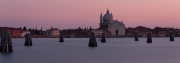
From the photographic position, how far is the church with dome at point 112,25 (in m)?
112

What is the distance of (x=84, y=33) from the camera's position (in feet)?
405

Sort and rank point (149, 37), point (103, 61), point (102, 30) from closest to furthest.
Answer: point (103, 61), point (149, 37), point (102, 30)

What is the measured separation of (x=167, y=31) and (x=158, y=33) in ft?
12.6

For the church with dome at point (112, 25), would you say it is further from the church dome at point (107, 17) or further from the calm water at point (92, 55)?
the calm water at point (92, 55)

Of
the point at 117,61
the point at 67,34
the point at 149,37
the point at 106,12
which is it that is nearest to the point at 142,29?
the point at 106,12

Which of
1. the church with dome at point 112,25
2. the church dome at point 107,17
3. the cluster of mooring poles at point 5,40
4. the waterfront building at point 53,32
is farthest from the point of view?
the waterfront building at point 53,32

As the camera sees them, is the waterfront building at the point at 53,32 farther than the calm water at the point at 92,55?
Yes

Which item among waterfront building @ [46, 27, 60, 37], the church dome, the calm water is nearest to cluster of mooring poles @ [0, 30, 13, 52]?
the calm water

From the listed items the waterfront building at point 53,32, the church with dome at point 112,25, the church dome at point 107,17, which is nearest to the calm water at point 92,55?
the church with dome at point 112,25

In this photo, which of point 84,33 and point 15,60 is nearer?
point 15,60

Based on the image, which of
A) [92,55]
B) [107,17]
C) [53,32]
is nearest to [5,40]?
[92,55]

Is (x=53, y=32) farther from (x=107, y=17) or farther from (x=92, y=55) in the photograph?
(x=92, y=55)

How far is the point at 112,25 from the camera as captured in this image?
368 feet

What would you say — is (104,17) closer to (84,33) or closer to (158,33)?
(84,33)
